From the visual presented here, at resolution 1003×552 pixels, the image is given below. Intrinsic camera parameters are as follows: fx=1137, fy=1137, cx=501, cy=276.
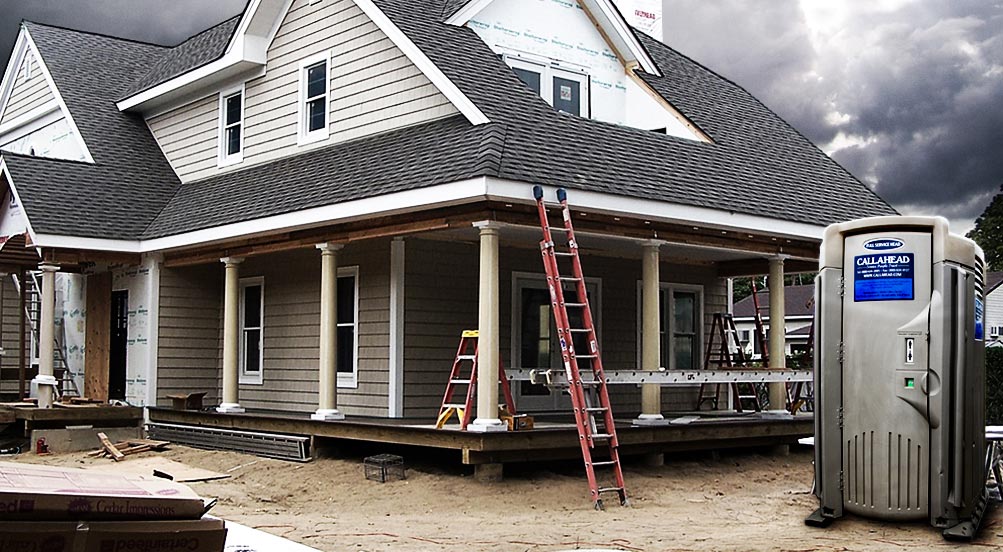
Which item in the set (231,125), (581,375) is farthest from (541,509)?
(231,125)

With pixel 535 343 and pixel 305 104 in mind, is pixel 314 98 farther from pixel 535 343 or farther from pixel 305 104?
pixel 535 343

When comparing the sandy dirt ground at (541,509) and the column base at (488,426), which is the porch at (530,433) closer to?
the column base at (488,426)

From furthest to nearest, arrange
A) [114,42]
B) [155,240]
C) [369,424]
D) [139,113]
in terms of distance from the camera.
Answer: [114,42] → [139,113] → [155,240] → [369,424]

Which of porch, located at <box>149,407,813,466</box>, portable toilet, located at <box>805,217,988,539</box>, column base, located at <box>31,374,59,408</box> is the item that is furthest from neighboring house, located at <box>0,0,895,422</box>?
portable toilet, located at <box>805,217,988,539</box>

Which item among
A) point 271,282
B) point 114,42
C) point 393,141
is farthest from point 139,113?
point 393,141

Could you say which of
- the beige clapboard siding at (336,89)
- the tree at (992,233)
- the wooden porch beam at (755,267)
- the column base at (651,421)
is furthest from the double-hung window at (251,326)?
the tree at (992,233)

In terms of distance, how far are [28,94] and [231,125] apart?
6638 millimetres

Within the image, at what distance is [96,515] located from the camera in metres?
4.77

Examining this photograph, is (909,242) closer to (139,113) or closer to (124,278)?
(124,278)

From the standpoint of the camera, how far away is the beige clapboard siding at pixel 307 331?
14648 mm

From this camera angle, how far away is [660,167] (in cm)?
1382

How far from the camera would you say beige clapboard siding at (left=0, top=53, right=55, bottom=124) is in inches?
837

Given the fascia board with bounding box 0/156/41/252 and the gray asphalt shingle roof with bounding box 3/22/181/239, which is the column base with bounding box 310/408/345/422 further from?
the fascia board with bounding box 0/156/41/252

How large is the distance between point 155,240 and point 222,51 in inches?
118
